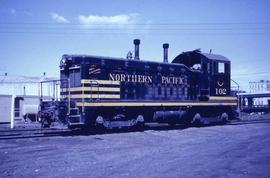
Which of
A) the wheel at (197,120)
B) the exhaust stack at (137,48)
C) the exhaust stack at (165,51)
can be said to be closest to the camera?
the exhaust stack at (137,48)

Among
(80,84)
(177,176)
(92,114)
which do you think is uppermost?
(80,84)

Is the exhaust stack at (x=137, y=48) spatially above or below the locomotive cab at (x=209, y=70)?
above

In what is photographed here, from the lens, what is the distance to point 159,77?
1803 cm

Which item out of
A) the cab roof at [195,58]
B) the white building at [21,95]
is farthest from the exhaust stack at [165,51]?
the white building at [21,95]

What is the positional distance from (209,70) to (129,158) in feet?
40.6

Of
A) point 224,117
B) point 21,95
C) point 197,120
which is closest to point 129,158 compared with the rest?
point 197,120

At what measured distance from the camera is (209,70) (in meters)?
19.9

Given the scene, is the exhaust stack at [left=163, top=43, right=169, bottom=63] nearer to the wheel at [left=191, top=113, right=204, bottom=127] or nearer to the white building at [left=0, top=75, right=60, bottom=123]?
the wheel at [left=191, top=113, right=204, bottom=127]

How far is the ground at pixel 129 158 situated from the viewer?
7.14m

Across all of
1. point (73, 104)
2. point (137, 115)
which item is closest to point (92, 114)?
point (73, 104)

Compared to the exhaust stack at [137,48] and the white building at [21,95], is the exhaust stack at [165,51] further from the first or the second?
the white building at [21,95]

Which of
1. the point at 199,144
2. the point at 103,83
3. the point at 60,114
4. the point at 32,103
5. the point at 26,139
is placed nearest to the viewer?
the point at 199,144

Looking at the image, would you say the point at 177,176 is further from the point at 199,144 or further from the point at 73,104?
the point at 73,104

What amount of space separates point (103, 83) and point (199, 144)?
5.96 m
